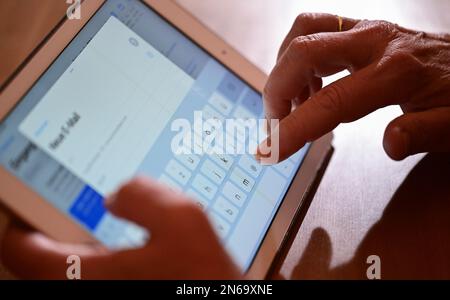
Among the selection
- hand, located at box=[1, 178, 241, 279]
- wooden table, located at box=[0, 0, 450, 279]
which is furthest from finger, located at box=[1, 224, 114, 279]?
wooden table, located at box=[0, 0, 450, 279]

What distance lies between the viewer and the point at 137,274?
14.1 inches

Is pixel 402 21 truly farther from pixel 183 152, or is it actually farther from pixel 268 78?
pixel 183 152

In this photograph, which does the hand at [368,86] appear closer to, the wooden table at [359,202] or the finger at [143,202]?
the wooden table at [359,202]

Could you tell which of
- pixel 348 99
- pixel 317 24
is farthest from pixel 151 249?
pixel 317 24

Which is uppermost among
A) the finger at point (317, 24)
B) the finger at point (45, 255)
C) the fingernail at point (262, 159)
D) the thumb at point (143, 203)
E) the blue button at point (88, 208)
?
the finger at point (317, 24)

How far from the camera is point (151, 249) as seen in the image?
35 centimetres

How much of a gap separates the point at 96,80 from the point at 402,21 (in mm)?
569

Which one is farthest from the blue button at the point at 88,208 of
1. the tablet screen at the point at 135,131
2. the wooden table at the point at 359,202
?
the wooden table at the point at 359,202

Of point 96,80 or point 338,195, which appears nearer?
point 96,80

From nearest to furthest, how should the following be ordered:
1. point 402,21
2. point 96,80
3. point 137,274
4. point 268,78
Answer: point 137,274
point 96,80
point 268,78
point 402,21

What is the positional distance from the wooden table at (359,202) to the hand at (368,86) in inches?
2.5

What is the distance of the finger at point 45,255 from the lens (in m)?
0.36
